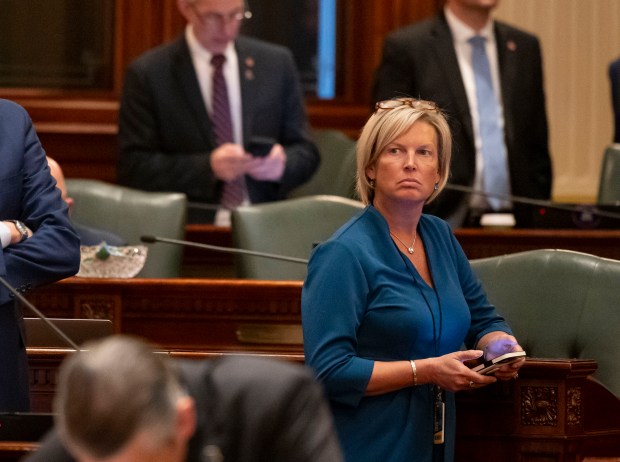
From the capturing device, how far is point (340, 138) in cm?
660

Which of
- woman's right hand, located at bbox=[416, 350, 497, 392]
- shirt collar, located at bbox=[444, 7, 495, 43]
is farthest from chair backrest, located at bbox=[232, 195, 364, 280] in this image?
woman's right hand, located at bbox=[416, 350, 497, 392]

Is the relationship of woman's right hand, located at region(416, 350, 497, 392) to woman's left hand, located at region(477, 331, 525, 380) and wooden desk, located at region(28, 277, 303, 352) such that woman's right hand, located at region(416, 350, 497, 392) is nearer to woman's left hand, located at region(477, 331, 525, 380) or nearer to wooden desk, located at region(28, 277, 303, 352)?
woman's left hand, located at region(477, 331, 525, 380)

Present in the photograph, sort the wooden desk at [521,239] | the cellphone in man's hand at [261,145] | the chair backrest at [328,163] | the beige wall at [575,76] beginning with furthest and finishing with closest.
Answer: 1. the beige wall at [575,76]
2. the chair backrest at [328,163]
3. the cellphone in man's hand at [261,145]
4. the wooden desk at [521,239]

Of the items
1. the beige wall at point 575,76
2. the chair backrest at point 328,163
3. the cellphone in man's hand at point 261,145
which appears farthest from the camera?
the beige wall at point 575,76

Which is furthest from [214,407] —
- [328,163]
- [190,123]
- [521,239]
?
[328,163]

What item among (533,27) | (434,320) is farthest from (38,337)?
(533,27)

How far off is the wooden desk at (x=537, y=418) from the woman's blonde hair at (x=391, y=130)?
50 cm

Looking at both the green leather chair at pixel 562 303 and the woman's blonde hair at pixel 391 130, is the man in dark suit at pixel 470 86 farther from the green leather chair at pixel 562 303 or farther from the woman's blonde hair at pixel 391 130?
the woman's blonde hair at pixel 391 130

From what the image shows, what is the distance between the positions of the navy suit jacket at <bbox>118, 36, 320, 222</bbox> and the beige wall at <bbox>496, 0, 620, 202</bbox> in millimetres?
2069

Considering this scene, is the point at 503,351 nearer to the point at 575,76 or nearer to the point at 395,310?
the point at 395,310

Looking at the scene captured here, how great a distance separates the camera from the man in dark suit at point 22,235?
3170mm

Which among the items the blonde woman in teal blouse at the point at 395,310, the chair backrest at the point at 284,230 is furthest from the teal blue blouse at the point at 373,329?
the chair backrest at the point at 284,230

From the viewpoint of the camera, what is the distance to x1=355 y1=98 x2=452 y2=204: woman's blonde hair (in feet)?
10.6

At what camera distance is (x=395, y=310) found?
309 centimetres
